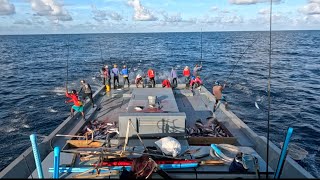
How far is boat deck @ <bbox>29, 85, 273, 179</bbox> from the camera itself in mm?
6832

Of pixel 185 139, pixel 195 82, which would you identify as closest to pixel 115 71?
pixel 195 82

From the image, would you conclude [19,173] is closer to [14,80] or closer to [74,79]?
[74,79]

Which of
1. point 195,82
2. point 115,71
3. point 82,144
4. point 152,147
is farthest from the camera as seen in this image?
point 195,82

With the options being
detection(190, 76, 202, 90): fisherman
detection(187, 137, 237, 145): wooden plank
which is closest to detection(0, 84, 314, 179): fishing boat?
detection(187, 137, 237, 145): wooden plank

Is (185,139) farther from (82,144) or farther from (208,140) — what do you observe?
(82,144)

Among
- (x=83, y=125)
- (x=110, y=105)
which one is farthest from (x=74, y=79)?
(x=83, y=125)

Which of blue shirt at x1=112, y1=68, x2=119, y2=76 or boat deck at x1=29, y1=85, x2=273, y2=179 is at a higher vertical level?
blue shirt at x1=112, y1=68, x2=119, y2=76

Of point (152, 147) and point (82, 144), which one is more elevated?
point (152, 147)

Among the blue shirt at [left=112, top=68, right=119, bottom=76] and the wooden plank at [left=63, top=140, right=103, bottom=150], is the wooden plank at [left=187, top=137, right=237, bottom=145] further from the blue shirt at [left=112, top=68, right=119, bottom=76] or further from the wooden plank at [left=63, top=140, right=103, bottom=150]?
the blue shirt at [left=112, top=68, right=119, bottom=76]

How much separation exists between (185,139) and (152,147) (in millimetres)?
1946

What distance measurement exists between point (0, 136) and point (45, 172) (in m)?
13.8

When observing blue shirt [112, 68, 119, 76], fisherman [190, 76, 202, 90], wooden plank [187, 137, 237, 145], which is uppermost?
blue shirt [112, 68, 119, 76]

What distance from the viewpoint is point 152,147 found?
833 cm

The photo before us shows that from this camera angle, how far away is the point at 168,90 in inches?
673
